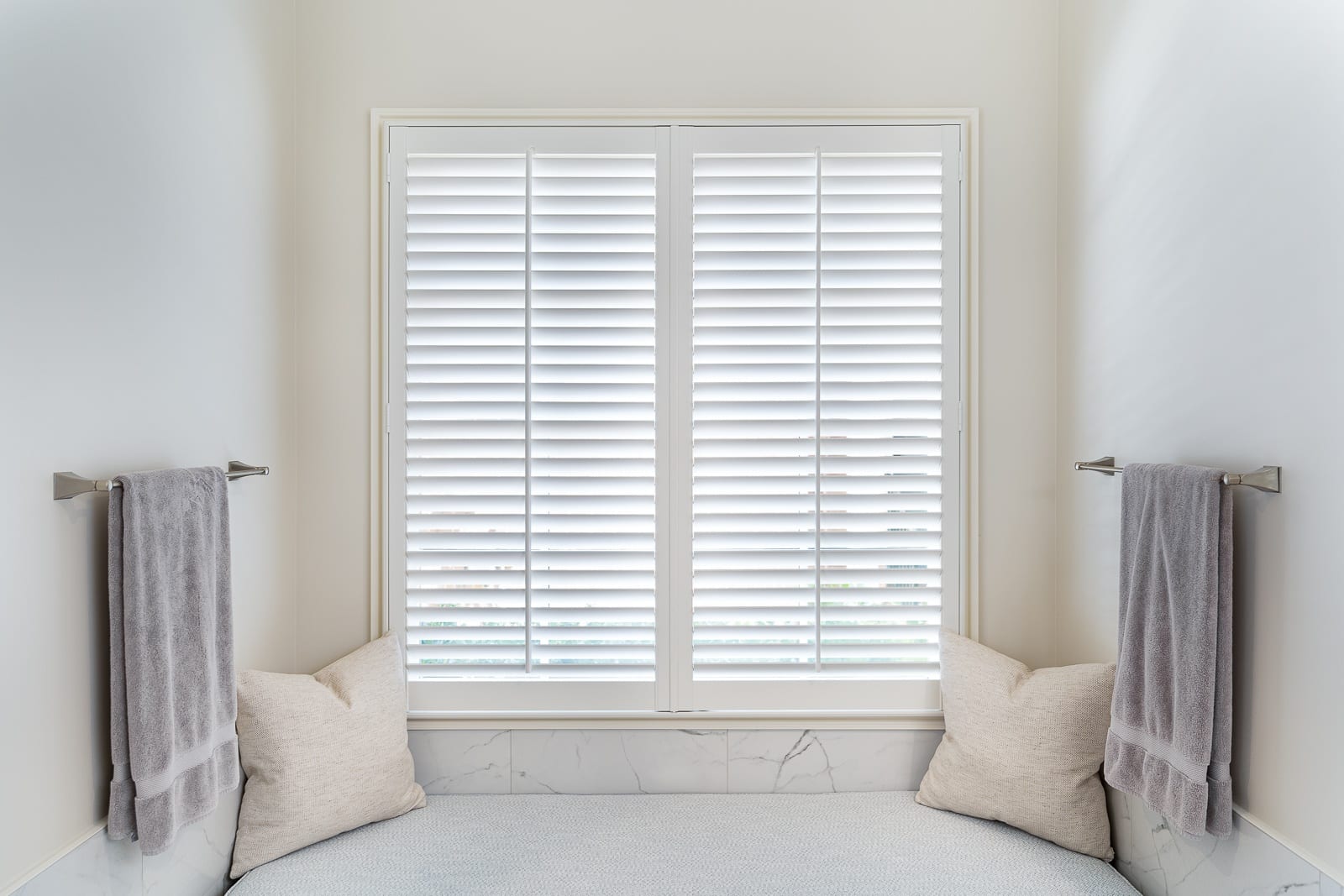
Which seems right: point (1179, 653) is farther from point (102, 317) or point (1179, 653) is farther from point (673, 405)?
point (102, 317)

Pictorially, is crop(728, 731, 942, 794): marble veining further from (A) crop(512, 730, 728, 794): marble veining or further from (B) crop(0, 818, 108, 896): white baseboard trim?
(B) crop(0, 818, 108, 896): white baseboard trim

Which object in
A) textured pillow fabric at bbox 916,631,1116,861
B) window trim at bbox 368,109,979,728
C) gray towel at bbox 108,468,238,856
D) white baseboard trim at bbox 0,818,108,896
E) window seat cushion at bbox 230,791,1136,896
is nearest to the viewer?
white baseboard trim at bbox 0,818,108,896

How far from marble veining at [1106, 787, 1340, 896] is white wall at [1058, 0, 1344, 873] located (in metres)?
0.04

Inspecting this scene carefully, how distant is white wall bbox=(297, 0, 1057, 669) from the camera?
1.76m

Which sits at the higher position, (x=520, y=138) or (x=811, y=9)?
(x=811, y=9)

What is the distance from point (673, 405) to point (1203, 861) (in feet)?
4.34

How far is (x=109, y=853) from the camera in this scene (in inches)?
45.8

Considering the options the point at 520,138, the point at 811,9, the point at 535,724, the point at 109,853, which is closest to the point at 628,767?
the point at 535,724

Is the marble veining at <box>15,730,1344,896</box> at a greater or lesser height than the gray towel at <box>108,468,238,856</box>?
lesser

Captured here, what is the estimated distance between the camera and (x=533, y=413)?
1758 mm

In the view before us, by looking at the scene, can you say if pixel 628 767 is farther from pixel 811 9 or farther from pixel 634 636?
pixel 811 9

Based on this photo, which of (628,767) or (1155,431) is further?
(628,767)

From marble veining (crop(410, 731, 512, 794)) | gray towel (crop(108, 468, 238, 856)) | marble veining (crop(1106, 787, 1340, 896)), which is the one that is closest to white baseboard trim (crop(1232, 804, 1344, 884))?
marble veining (crop(1106, 787, 1340, 896))

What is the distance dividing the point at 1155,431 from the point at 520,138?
59.7 inches
